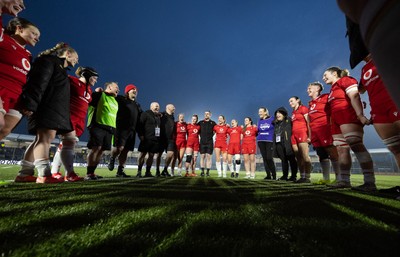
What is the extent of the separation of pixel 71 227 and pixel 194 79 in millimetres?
141582

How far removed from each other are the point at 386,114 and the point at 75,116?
15.3ft

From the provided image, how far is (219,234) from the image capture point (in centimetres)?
81

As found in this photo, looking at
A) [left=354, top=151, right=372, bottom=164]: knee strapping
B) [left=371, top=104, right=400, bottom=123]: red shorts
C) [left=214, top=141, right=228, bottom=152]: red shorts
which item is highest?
[left=214, top=141, right=228, bottom=152]: red shorts

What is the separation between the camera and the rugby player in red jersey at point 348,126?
125 inches

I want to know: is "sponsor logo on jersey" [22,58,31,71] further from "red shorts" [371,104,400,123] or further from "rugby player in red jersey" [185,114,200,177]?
"rugby player in red jersey" [185,114,200,177]

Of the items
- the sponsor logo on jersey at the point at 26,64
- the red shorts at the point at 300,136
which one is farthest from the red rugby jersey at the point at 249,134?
the sponsor logo on jersey at the point at 26,64

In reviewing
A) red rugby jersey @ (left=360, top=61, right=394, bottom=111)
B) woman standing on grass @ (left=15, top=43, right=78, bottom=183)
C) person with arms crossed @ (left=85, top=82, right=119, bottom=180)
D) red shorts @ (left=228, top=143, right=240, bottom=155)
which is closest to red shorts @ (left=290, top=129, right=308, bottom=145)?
red rugby jersey @ (left=360, top=61, right=394, bottom=111)

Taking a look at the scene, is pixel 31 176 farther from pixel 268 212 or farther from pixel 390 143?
pixel 390 143

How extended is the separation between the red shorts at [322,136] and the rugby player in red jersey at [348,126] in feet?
2.33

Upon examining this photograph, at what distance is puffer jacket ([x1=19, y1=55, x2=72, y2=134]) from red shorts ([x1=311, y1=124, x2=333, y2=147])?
4.78 meters

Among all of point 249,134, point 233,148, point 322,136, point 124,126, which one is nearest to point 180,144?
point 233,148

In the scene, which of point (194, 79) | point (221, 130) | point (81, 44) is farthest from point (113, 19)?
point (221, 130)

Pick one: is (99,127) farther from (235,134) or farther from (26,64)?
(235,134)

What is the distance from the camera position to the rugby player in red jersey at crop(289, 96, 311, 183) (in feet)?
17.4
